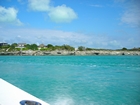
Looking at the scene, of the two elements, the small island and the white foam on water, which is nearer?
the white foam on water

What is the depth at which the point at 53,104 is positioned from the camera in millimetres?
4656

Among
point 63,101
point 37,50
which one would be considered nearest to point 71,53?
point 37,50

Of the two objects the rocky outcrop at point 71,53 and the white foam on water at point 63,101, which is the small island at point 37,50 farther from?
the white foam on water at point 63,101

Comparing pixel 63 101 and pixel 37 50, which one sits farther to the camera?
pixel 37 50

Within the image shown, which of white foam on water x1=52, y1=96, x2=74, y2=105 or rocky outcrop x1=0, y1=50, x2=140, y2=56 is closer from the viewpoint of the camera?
white foam on water x1=52, y1=96, x2=74, y2=105

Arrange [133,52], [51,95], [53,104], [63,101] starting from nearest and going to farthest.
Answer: [53,104], [63,101], [51,95], [133,52]

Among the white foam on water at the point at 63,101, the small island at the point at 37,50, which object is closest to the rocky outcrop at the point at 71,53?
the small island at the point at 37,50

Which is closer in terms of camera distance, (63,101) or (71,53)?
(63,101)

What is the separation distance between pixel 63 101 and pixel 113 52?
245 ft

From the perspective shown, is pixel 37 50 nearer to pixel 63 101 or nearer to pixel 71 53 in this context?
pixel 71 53

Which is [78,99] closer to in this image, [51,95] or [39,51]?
[51,95]

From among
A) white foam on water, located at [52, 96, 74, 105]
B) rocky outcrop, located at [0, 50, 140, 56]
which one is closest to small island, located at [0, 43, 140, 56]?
rocky outcrop, located at [0, 50, 140, 56]

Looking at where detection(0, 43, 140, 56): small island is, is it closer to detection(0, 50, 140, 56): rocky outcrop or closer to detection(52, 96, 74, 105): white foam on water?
detection(0, 50, 140, 56): rocky outcrop

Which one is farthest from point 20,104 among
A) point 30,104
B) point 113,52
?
point 113,52
